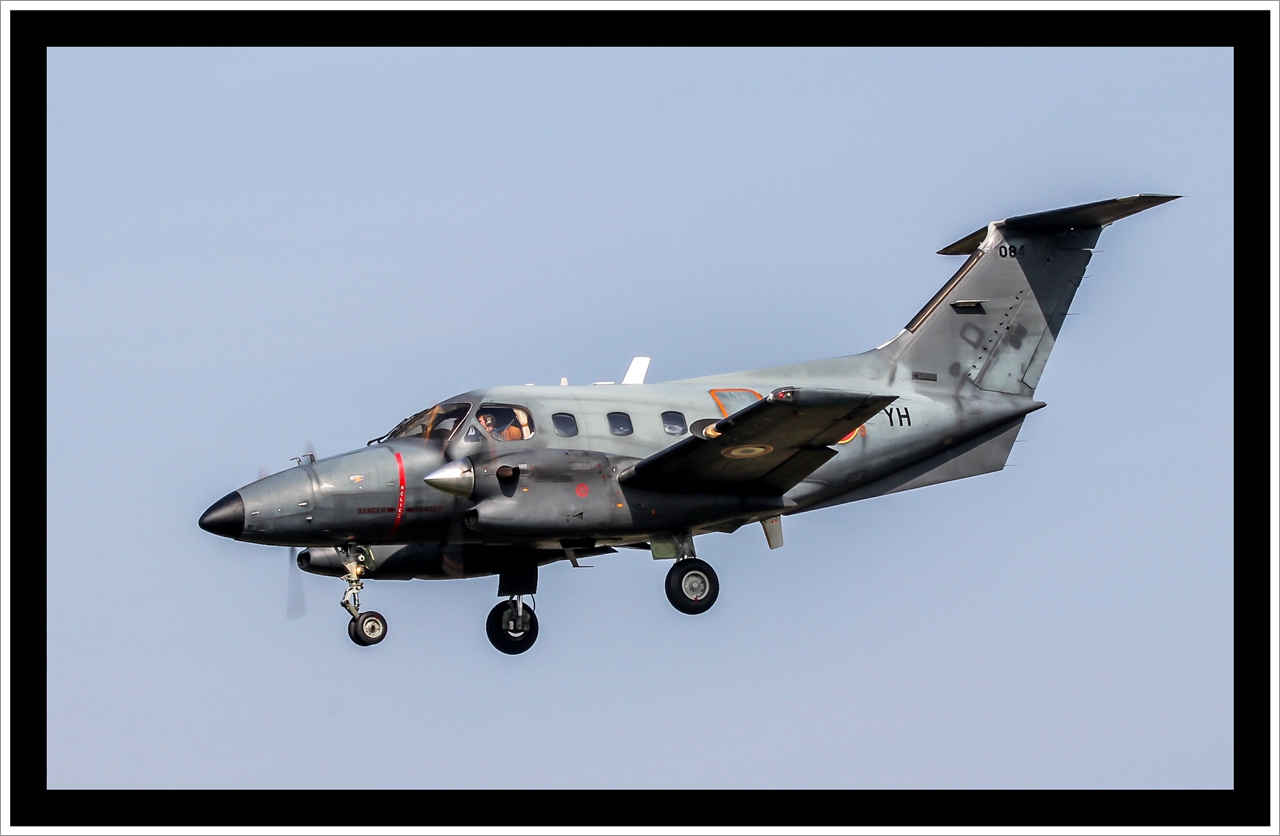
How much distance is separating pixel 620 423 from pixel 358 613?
4.20 metres

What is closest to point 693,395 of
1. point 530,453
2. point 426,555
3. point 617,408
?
point 617,408

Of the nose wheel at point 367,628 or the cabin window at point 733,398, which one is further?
the cabin window at point 733,398

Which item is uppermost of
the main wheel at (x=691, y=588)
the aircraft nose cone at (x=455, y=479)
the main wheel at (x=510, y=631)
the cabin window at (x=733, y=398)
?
the cabin window at (x=733, y=398)

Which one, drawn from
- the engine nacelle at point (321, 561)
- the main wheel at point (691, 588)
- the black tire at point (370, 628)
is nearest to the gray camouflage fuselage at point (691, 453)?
the engine nacelle at point (321, 561)

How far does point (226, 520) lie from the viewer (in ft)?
71.2

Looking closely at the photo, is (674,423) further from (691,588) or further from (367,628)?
(367,628)

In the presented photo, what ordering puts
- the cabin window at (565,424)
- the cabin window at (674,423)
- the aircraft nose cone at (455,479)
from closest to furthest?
the aircraft nose cone at (455,479), the cabin window at (565,424), the cabin window at (674,423)

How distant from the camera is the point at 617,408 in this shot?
2331 centimetres

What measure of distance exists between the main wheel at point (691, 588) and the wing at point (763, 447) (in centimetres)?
106

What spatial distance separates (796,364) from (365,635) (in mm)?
7233

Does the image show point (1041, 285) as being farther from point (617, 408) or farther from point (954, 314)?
point (617, 408)

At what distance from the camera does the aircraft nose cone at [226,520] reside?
2169 cm

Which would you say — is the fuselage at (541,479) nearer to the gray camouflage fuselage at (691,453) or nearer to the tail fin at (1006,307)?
the gray camouflage fuselage at (691,453)

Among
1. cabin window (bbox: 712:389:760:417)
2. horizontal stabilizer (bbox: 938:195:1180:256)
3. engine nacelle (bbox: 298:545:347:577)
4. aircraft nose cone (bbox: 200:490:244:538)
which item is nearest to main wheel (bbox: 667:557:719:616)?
cabin window (bbox: 712:389:760:417)
